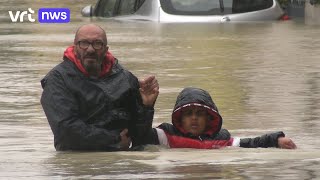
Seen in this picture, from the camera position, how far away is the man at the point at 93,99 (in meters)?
8.37

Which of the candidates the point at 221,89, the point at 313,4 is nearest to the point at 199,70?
the point at 221,89

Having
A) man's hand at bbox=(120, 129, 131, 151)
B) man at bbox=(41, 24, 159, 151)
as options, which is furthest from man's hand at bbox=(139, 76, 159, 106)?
man's hand at bbox=(120, 129, 131, 151)

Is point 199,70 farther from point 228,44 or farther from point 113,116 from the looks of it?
point 113,116

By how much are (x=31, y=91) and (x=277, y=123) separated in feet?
12.5

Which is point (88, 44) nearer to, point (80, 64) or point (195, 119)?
point (80, 64)

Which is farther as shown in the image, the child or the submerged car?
the submerged car

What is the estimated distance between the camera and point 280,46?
20328mm

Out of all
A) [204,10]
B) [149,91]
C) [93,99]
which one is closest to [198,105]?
[149,91]

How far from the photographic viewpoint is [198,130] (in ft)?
29.4

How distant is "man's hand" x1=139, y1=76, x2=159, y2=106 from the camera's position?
8.42m

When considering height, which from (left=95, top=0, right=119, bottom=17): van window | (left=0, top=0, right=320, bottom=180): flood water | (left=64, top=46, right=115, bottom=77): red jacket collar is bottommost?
(left=95, top=0, right=119, bottom=17): van window

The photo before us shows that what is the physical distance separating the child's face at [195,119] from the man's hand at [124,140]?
54cm

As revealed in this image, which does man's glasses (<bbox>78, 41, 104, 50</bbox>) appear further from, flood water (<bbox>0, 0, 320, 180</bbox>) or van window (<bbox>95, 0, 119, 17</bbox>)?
van window (<bbox>95, 0, 119, 17</bbox>)

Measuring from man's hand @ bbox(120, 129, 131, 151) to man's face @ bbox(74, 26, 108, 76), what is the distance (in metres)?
0.44
